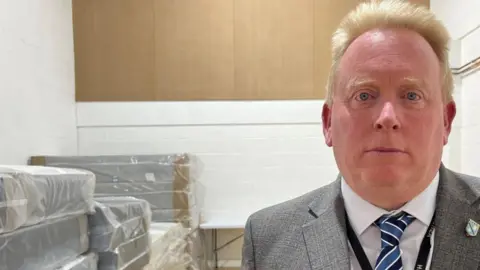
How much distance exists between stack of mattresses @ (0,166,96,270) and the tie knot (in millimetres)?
869

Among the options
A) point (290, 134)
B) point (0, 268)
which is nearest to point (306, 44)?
point (290, 134)

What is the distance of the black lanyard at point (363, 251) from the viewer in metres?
1.10

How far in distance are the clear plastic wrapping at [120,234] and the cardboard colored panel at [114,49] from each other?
6.55 feet

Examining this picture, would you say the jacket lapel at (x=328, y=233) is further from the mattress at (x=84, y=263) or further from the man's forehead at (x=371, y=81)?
the mattress at (x=84, y=263)

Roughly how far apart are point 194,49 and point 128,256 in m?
2.48

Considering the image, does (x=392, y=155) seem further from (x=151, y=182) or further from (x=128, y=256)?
(x=151, y=182)

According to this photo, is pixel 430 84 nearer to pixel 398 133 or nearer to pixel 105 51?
pixel 398 133

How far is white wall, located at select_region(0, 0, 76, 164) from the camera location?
117 inches

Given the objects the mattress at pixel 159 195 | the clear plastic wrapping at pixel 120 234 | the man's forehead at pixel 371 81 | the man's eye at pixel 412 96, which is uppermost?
the man's forehead at pixel 371 81

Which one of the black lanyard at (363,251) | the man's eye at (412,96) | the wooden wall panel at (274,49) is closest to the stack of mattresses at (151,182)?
the wooden wall panel at (274,49)

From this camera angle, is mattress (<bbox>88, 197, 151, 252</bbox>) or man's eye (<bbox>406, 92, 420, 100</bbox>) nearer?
man's eye (<bbox>406, 92, 420, 100</bbox>)

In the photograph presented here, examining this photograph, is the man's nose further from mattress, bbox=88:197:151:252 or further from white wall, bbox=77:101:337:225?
white wall, bbox=77:101:337:225

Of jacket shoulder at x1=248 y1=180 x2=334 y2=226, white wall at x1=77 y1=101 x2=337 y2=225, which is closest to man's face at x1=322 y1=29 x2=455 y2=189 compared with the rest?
jacket shoulder at x1=248 y1=180 x2=334 y2=226

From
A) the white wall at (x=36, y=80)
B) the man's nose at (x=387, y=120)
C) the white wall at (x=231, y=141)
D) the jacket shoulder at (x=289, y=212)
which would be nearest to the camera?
the man's nose at (x=387, y=120)
